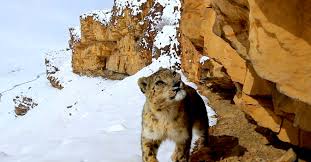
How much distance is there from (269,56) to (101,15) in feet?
130

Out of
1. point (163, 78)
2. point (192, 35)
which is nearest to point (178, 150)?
point (163, 78)

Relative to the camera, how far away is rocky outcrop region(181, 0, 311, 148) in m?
4.93

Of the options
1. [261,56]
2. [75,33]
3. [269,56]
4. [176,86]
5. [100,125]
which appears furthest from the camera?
[75,33]

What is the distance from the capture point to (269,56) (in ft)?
17.5

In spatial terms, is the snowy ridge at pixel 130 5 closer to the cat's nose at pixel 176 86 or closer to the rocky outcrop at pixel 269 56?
the rocky outcrop at pixel 269 56

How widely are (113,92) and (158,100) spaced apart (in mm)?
15023

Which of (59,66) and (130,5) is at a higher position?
(130,5)

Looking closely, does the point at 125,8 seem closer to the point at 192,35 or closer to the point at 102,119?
the point at 102,119

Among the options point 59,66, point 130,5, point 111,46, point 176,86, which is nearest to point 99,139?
point 176,86

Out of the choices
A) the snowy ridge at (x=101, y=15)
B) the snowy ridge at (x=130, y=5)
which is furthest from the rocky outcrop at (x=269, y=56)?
the snowy ridge at (x=101, y=15)

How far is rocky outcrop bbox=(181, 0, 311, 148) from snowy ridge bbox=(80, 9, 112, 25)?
1209 inches

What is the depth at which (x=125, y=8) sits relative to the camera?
37.2 metres

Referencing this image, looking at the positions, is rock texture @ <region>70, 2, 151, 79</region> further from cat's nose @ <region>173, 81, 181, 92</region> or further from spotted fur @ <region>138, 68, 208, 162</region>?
cat's nose @ <region>173, 81, 181, 92</region>

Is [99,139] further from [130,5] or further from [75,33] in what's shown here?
[75,33]
